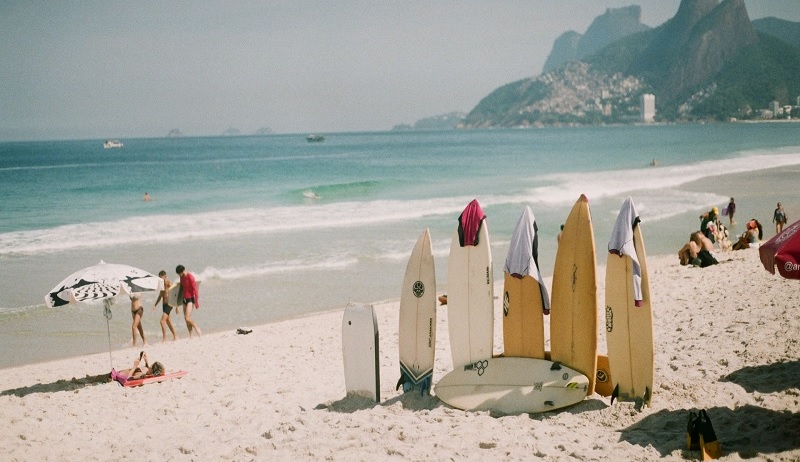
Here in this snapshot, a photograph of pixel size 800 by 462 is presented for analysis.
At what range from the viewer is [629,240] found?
18.5 feet

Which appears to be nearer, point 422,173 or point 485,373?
point 485,373

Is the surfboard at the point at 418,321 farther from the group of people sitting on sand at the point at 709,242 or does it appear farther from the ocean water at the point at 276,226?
the group of people sitting on sand at the point at 709,242

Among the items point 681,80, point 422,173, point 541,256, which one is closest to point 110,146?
point 422,173

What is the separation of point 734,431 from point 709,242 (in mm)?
8130

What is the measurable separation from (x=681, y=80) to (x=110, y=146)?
144 meters

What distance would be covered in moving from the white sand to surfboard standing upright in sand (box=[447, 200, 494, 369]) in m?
0.65

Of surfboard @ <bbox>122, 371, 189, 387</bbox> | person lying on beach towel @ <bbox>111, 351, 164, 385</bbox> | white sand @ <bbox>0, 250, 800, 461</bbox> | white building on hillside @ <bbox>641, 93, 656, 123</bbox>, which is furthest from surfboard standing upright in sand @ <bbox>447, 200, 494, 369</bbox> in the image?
white building on hillside @ <bbox>641, 93, 656, 123</bbox>

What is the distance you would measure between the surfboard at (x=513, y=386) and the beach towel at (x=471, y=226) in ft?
4.01

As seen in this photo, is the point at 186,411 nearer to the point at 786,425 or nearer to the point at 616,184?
the point at 786,425

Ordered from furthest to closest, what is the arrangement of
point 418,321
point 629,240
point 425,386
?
point 418,321 < point 425,386 < point 629,240

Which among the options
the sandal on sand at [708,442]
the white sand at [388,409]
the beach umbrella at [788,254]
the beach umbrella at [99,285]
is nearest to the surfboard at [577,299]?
the white sand at [388,409]

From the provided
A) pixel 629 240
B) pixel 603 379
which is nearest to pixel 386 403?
pixel 603 379

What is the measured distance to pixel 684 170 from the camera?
37.7 metres

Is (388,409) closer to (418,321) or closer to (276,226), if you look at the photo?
(418,321)
